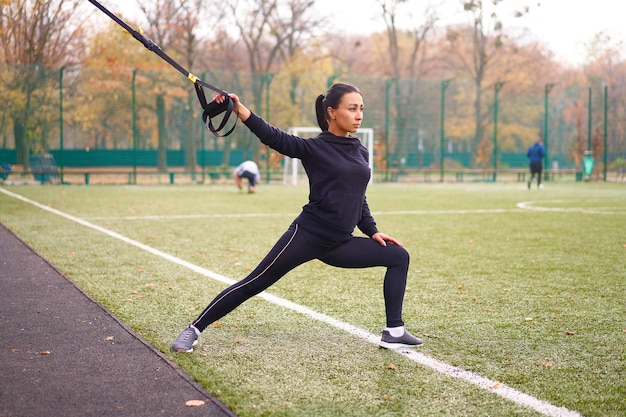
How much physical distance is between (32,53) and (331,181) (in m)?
29.6

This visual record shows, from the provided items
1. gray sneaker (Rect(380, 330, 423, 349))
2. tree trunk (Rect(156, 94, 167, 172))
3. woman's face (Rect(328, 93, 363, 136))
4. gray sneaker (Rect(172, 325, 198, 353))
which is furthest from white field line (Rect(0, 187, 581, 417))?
tree trunk (Rect(156, 94, 167, 172))

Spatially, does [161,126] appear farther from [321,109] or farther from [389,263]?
[389,263]

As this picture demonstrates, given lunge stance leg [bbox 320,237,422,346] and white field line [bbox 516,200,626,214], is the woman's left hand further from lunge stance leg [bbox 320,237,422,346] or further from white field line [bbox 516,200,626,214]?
white field line [bbox 516,200,626,214]

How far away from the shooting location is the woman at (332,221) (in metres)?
4.58

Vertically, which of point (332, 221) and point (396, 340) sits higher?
point (332, 221)

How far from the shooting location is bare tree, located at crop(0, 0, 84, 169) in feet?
87.8

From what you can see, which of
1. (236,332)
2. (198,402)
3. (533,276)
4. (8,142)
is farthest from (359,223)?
(8,142)

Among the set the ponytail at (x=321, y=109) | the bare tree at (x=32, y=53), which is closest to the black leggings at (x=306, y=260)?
the ponytail at (x=321, y=109)

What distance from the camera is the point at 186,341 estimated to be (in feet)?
15.4

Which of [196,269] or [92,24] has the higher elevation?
[92,24]

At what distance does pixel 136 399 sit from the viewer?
3768mm

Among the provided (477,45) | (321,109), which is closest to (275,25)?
(477,45)

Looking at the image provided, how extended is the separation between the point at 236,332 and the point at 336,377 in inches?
51.5

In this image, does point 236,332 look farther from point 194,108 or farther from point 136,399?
point 194,108
